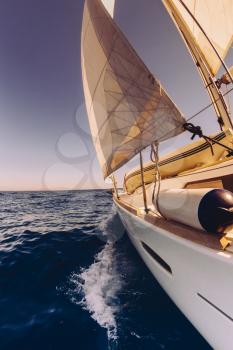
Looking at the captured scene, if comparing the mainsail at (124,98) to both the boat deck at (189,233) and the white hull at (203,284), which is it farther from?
the white hull at (203,284)

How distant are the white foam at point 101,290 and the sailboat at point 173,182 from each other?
0.86 metres

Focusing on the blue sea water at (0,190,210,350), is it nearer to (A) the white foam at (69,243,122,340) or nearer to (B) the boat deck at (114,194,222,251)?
(A) the white foam at (69,243,122,340)

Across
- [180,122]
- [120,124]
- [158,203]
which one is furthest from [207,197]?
[120,124]

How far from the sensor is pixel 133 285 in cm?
357

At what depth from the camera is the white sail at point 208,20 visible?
230 inches

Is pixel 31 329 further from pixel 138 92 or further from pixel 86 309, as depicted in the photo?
pixel 138 92

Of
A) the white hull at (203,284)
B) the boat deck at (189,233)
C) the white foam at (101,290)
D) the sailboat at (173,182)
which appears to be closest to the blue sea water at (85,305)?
the white foam at (101,290)

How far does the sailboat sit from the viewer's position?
178 centimetres

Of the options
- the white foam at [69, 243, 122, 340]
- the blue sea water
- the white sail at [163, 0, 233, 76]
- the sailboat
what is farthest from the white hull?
the white sail at [163, 0, 233, 76]

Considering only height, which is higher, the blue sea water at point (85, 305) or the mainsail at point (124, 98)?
the mainsail at point (124, 98)

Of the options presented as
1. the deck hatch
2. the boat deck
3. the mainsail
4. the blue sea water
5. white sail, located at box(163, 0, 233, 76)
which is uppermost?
white sail, located at box(163, 0, 233, 76)

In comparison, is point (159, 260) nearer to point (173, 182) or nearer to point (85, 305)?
point (85, 305)

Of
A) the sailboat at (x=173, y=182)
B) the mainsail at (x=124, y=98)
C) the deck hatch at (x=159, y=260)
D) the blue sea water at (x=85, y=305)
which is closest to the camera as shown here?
the sailboat at (x=173, y=182)

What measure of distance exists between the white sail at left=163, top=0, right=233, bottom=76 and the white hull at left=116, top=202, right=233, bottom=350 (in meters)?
5.70
